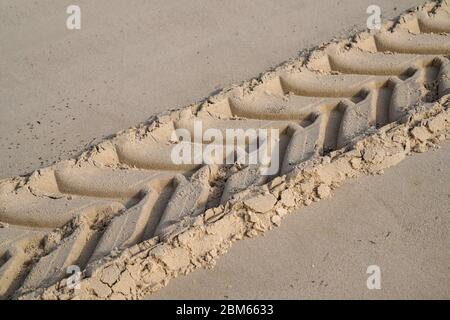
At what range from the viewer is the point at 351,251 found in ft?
8.16

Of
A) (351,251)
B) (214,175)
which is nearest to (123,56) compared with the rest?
(214,175)

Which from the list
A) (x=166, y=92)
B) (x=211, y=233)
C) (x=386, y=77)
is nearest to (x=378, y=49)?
(x=386, y=77)

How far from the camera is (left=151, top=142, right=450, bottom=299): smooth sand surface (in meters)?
2.36

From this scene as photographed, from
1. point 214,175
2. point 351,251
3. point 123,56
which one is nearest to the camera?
point 351,251

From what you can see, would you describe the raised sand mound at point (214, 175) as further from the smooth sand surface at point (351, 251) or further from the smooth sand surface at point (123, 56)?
the smooth sand surface at point (123, 56)

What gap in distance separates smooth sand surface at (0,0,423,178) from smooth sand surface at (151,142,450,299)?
4.23 feet

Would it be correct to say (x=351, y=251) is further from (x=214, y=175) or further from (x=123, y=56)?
(x=123, y=56)

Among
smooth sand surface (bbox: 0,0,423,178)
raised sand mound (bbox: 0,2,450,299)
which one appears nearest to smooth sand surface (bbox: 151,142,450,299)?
raised sand mound (bbox: 0,2,450,299)

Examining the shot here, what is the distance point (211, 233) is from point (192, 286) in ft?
0.89

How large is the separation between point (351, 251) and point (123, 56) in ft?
7.65

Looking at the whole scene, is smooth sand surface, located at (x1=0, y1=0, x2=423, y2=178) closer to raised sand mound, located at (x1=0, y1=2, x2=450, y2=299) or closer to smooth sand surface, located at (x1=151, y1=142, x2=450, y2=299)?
raised sand mound, located at (x1=0, y1=2, x2=450, y2=299)

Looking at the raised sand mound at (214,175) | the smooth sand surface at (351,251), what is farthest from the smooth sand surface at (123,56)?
the smooth sand surface at (351,251)

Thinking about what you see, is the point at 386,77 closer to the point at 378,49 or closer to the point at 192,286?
the point at 378,49

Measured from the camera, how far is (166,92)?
354 centimetres
